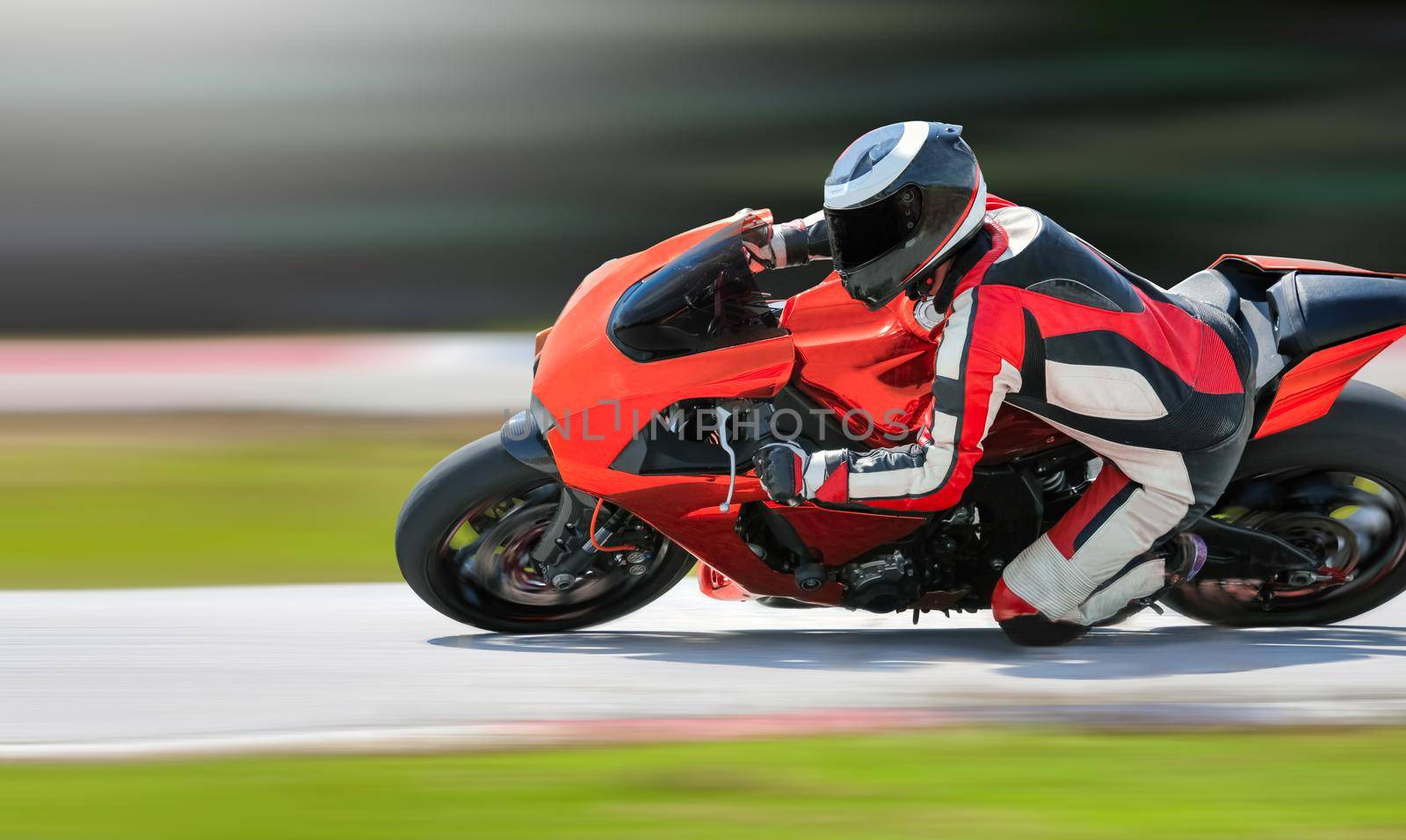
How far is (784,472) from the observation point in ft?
11.4

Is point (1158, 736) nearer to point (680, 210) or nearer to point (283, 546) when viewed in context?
point (283, 546)

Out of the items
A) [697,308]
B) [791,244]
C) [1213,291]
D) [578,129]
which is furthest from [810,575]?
[578,129]

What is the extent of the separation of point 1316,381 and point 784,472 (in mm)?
1372

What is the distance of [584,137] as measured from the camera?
43.9 ft

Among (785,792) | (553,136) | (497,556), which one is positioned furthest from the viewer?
(553,136)

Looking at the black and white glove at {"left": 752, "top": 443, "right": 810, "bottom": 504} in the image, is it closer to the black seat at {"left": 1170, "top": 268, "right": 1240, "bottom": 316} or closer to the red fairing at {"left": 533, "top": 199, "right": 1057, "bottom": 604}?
the red fairing at {"left": 533, "top": 199, "right": 1057, "bottom": 604}

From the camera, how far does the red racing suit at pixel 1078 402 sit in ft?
11.2

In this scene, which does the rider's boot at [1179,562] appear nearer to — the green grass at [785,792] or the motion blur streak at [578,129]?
the green grass at [785,792]

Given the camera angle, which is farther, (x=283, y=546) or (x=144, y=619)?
(x=283, y=546)

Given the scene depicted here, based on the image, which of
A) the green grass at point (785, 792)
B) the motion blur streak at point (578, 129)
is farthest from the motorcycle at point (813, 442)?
the motion blur streak at point (578, 129)

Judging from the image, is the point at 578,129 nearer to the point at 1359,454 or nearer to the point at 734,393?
the point at 734,393

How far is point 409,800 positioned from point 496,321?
332 inches

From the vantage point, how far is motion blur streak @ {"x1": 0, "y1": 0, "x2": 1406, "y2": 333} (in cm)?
1219

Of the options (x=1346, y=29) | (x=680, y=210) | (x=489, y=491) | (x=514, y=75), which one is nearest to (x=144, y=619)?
(x=489, y=491)
